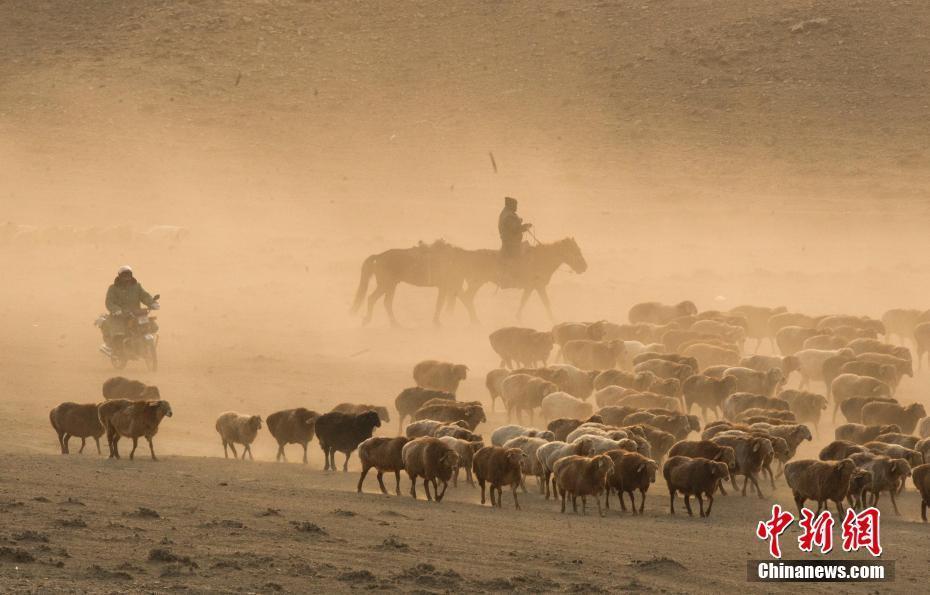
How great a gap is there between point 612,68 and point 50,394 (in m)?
51.0

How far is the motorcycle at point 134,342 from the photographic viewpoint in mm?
27547

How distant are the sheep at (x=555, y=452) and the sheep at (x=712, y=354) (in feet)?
33.7

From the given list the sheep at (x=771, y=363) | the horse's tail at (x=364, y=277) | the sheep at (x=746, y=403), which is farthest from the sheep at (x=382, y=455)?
the horse's tail at (x=364, y=277)

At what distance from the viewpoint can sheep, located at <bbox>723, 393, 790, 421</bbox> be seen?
2394 centimetres

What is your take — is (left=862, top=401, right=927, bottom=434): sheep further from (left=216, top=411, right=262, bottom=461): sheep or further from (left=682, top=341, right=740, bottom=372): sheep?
(left=216, top=411, right=262, bottom=461): sheep

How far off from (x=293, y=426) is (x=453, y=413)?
2255 mm

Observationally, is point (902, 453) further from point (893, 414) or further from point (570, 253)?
point (570, 253)

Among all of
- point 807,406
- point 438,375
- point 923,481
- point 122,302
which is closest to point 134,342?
point 122,302

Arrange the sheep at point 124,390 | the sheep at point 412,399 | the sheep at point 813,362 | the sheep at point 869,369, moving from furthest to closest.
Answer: the sheep at point 813,362 < the sheep at point 869,369 < the sheep at point 412,399 < the sheep at point 124,390

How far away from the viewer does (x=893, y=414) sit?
2364cm

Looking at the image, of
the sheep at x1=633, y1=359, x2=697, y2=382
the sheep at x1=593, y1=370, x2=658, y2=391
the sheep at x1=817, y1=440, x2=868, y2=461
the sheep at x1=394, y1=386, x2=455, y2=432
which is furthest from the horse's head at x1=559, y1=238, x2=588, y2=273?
the sheep at x1=817, y1=440, x2=868, y2=461

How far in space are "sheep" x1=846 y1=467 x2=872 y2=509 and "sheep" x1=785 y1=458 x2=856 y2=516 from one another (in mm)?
96

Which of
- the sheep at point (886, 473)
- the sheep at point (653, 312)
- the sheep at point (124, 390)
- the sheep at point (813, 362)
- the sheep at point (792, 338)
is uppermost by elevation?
the sheep at point (653, 312)

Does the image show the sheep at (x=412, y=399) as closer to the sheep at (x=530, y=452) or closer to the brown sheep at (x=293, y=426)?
the brown sheep at (x=293, y=426)
